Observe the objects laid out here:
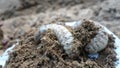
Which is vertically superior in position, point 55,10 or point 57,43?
point 57,43

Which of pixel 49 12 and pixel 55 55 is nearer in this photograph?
pixel 55 55

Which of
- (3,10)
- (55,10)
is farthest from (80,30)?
(3,10)

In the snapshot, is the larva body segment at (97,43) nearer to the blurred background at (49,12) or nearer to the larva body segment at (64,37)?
the larva body segment at (64,37)

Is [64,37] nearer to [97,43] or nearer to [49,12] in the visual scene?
[97,43]

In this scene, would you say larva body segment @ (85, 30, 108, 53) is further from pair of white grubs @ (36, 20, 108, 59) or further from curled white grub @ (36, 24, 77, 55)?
curled white grub @ (36, 24, 77, 55)

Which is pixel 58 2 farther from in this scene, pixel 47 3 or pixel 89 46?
pixel 89 46

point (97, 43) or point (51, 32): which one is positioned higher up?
point (51, 32)

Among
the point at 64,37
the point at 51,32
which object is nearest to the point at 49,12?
the point at 51,32
